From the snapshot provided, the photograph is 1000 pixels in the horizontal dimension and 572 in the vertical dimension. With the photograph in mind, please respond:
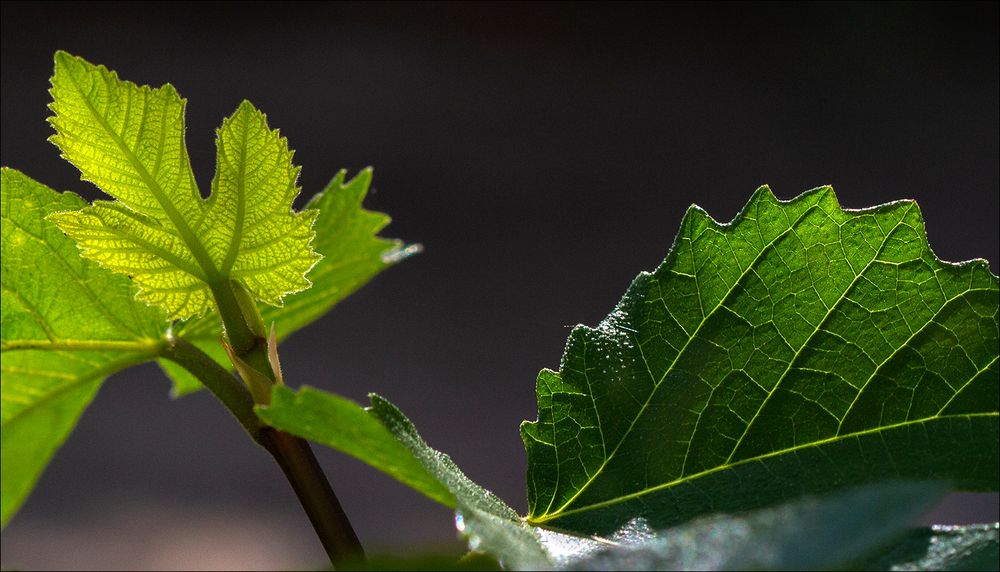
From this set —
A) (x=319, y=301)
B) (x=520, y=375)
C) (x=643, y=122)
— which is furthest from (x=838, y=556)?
(x=643, y=122)

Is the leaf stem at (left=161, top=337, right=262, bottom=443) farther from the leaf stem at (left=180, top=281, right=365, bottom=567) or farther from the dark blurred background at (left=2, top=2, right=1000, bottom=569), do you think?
the dark blurred background at (left=2, top=2, right=1000, bottom=569)

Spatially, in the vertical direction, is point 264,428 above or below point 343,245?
below

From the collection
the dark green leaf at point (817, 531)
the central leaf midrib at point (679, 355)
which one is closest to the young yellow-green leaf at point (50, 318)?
the central leaf midrib at point (679, 355)

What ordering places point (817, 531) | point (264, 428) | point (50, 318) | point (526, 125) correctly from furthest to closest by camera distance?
1. point (526, 125)
2. point (50, 318)
3. point (264, 428)
4. point (817, 531)

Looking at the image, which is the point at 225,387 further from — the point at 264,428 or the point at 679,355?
the point at 679,355

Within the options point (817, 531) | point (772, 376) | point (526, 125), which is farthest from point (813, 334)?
point (526, 125)

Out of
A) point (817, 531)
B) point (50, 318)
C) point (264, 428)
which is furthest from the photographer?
point (50, 318)
